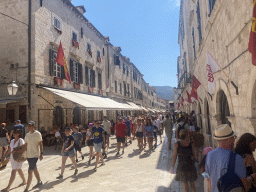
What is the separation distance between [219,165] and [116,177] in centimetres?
388

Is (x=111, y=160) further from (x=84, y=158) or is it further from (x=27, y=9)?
(x=27, y=9)

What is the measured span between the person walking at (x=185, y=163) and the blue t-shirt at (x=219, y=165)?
5.00 ft

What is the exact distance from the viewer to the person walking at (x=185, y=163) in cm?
389

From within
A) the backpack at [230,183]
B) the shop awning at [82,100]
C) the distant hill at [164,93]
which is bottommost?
the backpack at [230,183]

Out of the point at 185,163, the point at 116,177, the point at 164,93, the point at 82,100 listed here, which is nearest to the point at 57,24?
the point at 82,100

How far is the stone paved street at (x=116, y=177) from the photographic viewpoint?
187 inches

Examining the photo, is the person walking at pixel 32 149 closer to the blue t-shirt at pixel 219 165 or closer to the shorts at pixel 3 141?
the shorts at pixel 3 141

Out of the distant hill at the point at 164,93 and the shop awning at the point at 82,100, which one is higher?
the distant hill at the point at 164,93

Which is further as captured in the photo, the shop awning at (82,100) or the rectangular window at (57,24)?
the rectangular window at (57,24)

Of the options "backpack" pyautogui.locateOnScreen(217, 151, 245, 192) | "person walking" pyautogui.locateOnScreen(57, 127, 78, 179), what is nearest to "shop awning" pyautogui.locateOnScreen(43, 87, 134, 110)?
"person walking" pyautogui.locateOnScreen(57, 127, 78, 179)

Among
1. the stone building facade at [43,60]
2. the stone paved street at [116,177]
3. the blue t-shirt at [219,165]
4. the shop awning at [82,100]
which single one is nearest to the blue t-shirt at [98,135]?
the stone paved street at [116,177]

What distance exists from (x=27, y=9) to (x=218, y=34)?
10659 mm

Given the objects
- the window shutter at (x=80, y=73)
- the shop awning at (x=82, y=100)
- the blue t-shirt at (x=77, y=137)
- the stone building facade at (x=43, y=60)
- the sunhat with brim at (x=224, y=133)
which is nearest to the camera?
the sunhat with brim at (x=224, y=133)

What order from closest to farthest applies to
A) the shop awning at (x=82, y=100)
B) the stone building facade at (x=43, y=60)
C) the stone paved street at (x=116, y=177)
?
the stone paved street at (x=116, y=177)
the shop awning at (x=82, y=100)
the stone building facade at (x=43, y=60)
